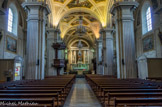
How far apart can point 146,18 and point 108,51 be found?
Result: 5355 mm

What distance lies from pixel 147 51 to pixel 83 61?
2241cm

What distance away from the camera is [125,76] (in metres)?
9.57

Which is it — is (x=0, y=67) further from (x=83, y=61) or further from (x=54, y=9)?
(x=83, y=61)

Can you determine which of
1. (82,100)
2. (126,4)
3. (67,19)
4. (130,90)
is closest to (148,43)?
(126,4)

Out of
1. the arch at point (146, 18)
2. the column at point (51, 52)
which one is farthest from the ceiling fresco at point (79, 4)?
the arch at point (146, 18)

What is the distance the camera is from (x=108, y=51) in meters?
16.5

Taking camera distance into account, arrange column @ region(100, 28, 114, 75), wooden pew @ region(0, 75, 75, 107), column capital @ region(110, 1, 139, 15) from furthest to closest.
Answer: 1. column @ region(100, 28, 114, 75)
2. column capital @ region(110, 1, 139, 15)
3. wooden pew @ region(0, 75, 75, 107)

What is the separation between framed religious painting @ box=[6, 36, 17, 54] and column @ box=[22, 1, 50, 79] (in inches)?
211

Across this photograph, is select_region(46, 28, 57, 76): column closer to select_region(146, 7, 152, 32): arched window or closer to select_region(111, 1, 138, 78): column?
select_region(111, 1, 138, 78): column

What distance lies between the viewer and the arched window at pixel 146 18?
48.4 ft

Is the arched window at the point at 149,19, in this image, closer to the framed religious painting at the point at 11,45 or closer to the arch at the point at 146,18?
the arch at the point at 146,18

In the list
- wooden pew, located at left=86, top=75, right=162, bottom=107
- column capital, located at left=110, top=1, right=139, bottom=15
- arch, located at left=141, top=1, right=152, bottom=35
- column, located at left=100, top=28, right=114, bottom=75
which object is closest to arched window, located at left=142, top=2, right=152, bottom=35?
arch, located at left=141, top=1, right=152, bottom=35

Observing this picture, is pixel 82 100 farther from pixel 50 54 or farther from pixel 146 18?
pixel 146 18

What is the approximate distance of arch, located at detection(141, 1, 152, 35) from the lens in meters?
14.7
